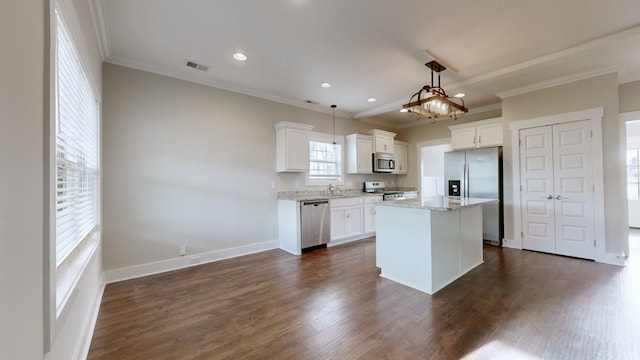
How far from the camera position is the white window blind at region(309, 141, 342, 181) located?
206 inches

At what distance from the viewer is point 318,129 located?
17.4 ft

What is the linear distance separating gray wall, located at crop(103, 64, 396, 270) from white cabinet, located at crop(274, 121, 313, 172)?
14cm

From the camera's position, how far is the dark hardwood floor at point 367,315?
1830 mm

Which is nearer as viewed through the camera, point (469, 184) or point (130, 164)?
point (130, 164)

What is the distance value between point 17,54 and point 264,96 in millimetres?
3741

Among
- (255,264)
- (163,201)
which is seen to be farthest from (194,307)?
(163,201)

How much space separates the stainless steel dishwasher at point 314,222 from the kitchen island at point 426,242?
1411 millimetres

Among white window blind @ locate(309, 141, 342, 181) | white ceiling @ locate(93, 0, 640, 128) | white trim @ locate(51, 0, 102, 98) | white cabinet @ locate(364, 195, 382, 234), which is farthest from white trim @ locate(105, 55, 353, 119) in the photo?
white cabinet @ locate(364, 195, 382, 234)

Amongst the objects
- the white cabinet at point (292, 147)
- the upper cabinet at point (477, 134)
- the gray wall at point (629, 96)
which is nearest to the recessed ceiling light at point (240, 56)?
the white cabinet at point (292, 147)

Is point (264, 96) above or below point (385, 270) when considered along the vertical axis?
above

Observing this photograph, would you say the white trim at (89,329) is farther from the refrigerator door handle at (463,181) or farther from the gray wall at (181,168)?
the refrigerator door handle at (463,181)

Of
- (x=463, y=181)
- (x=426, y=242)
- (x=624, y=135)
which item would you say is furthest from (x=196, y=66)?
(x=624, y=135)

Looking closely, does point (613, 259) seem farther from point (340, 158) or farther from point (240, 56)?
point (240, 56)

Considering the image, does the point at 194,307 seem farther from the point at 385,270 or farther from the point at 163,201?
the point at 385,270
